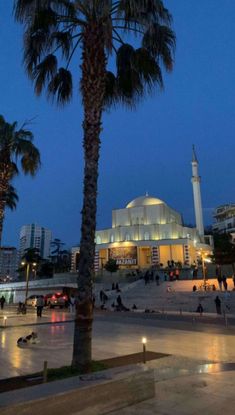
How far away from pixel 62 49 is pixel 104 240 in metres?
70.5

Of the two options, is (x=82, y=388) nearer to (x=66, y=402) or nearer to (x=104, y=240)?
(x=66, y=402)

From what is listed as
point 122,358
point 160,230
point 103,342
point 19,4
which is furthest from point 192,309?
point 160,230

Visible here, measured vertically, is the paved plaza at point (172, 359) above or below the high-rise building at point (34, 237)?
below

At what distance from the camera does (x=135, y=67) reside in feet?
32.8

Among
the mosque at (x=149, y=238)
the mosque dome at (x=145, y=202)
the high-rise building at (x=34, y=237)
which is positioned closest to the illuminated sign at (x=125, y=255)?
the mosque at (x=149, y=238)

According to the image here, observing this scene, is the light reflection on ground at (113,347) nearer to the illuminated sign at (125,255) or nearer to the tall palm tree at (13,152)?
the tall palm tree at (13,152)

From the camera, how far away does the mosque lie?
7269 cm

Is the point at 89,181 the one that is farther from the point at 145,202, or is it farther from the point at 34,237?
the point at 34,237

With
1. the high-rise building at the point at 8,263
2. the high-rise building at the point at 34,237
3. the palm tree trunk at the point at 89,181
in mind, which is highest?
the high-rise building at the point at 34,237

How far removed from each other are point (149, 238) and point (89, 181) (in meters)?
67.9

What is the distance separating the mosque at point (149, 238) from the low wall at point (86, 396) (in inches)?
2503

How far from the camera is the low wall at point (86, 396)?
4.46 metres

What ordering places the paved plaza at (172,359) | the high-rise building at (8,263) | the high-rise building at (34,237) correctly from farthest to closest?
the high-rise building at (34,237) < the high-rise building at (8,263) < the paved plaza at (172,359)

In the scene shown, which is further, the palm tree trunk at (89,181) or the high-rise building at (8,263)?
the high-rise building at (8,263)
